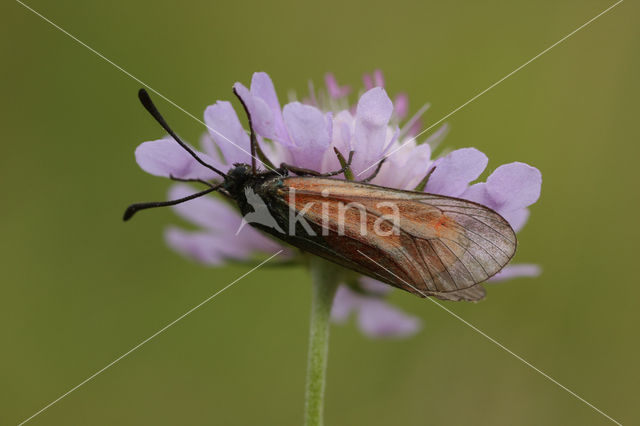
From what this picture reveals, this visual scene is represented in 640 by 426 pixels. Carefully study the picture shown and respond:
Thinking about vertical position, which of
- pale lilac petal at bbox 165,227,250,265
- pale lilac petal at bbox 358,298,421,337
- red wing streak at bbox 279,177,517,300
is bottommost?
pale lilac petal at bbox 358,298,421,337

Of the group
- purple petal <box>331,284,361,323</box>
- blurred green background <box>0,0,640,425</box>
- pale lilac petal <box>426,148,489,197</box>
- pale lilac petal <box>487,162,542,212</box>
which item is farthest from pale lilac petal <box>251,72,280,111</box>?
blurred green background <box>0,0,640,425</box>

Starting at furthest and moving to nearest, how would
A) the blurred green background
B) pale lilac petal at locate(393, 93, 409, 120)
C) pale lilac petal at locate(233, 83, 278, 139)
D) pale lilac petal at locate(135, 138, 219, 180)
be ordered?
the blurred green background, pale lilac petal at locate(393, 93, 409, 120), pale lilac petal at locate(135, 138, 219, 180), pale lilac petal at locate(233, 83, 278, 139)

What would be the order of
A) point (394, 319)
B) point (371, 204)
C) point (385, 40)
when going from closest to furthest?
1. point (371, 204)
2. point (394, 319)
3. point (385, 40)

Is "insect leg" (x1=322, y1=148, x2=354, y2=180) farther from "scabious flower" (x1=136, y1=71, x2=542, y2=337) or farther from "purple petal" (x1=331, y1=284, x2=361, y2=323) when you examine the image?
"purple petal" (x1=331, y1=284, x2=361, y2=323)

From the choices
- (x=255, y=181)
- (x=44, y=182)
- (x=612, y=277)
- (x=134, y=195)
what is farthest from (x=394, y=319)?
(x=44, y=182)

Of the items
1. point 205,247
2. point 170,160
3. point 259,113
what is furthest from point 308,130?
point 205,247

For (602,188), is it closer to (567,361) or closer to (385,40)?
(567,361)

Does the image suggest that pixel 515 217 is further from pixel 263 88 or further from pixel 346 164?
pixel 263 88

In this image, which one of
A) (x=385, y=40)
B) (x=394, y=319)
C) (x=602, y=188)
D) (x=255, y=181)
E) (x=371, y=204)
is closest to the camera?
(x=371, y=204)
